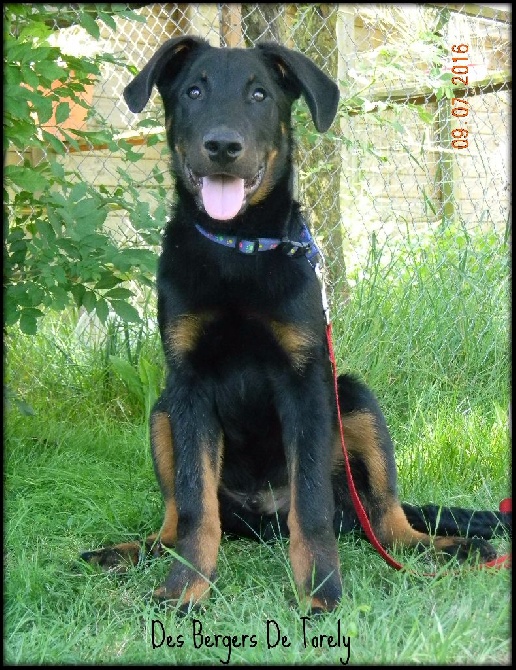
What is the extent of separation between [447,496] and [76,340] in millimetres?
2495

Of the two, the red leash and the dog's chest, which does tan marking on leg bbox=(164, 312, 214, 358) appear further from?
the red leash

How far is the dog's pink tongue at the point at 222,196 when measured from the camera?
8.65ft

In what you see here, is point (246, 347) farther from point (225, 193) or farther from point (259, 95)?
point (259, 95)

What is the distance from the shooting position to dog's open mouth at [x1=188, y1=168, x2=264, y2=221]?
8.65ft

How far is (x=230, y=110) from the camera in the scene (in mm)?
2611

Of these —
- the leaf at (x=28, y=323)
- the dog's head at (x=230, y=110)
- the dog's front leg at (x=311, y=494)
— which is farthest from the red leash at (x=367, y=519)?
the leaf at (x=28, y=323)

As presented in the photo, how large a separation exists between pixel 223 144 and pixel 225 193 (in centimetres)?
21

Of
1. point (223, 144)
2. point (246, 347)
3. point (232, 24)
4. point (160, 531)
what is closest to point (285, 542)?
point (160, 531)

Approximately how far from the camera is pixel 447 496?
338 centimetres

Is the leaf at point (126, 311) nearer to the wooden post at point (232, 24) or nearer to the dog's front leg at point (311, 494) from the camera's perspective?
the dog's front leg at point (311, 494)

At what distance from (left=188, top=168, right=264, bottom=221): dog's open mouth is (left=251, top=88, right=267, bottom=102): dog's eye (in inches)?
9.8

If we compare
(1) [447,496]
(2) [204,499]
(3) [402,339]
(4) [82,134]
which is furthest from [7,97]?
(3) [402,339]

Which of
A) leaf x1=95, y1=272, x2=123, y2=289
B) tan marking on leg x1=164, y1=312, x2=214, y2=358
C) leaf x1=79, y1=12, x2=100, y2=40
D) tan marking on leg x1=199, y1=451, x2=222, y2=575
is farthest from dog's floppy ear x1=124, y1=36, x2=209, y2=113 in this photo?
tan marking on leg x1=199, y1=451, x2=222, y2=575

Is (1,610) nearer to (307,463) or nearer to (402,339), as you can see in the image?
(307,463)
